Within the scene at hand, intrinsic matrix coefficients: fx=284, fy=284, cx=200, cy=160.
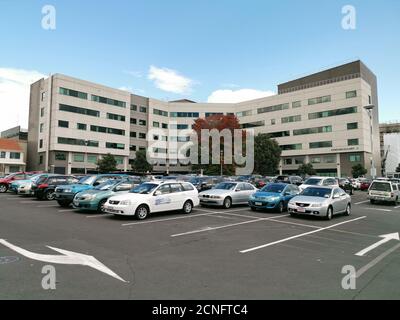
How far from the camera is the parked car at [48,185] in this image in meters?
18.0

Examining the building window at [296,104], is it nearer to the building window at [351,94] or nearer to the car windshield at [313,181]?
the building window at [351,94]

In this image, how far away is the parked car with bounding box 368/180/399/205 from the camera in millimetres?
20272

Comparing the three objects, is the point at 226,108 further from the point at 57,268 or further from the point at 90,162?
the point at 57,268

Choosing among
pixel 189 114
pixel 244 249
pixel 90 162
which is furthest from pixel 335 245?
pixel 189 114

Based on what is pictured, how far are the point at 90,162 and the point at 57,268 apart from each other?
186ft

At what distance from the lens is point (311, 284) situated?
195 inches

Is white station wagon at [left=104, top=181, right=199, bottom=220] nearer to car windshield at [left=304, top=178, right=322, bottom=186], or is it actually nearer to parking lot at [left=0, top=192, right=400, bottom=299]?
parking lot at [left=0, top=192, right=400, bottom=299]

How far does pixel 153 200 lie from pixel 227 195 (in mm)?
5108

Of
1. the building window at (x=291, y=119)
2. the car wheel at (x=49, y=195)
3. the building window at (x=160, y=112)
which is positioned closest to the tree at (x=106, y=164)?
the building window at (x=160, y=112)

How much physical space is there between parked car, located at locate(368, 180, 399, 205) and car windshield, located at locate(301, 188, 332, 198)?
9.78 m

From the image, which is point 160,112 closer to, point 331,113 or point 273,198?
point 331,113

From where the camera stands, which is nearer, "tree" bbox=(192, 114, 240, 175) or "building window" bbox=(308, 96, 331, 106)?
"tree" bbox=(192, 114, 240, 175)

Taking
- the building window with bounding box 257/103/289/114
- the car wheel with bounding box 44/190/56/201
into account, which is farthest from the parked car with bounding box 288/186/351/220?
the building window with bounding box 257/103/289/114

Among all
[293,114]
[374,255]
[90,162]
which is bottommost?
[374,255]
